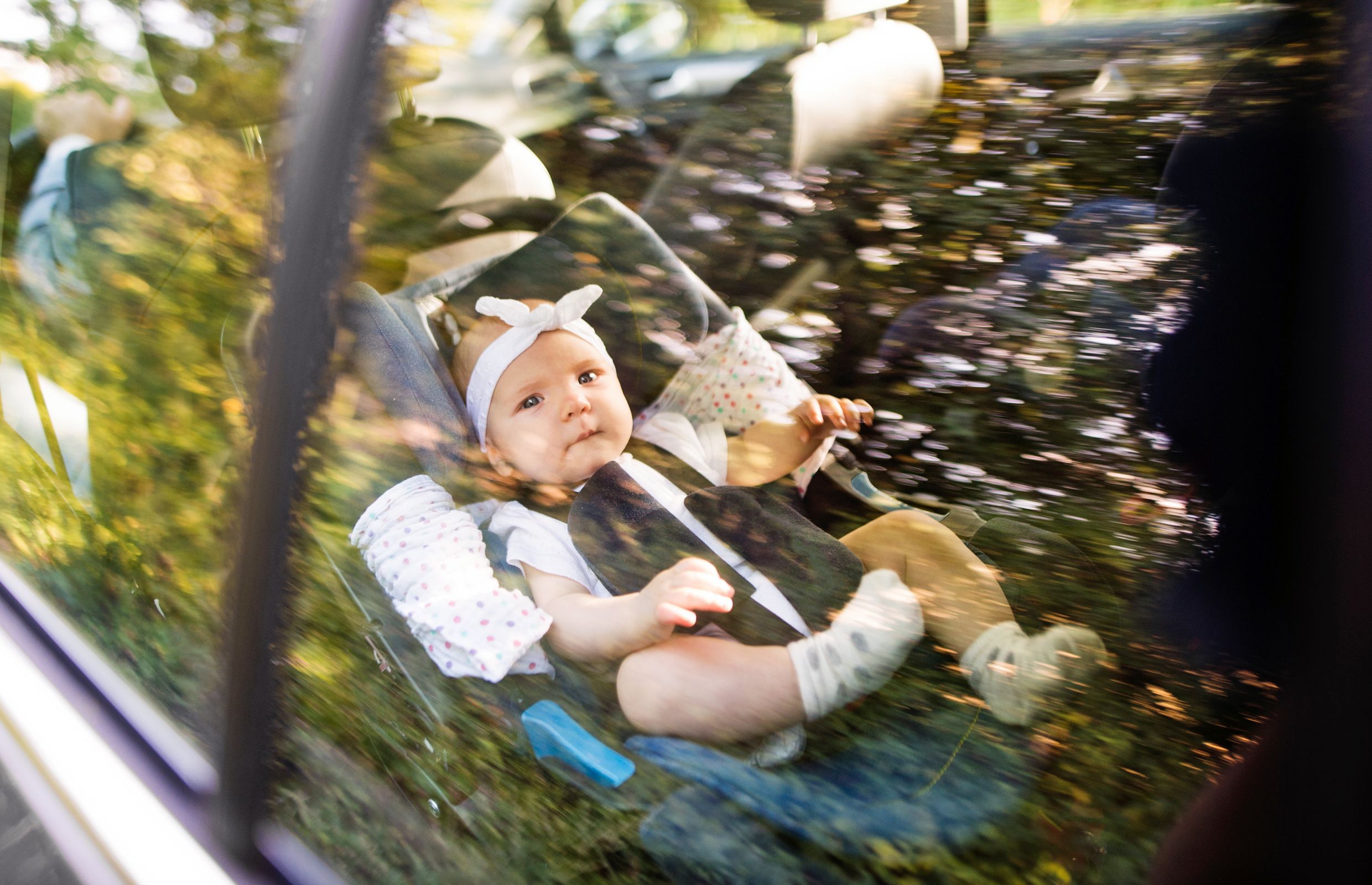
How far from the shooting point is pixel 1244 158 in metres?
0.75

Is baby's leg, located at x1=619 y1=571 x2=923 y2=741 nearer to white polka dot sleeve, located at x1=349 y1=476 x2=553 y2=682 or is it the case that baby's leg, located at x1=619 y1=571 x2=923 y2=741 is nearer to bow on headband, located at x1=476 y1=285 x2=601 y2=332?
white polka dot sleeve, located at x1=349 y1=476 x2=553 y2=682

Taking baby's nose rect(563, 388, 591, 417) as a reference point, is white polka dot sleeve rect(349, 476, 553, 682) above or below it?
below

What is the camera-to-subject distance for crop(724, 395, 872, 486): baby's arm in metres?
0.91

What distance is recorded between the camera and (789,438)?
101 centimetres

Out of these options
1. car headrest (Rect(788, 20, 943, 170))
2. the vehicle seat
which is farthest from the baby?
car headrest (Rect(788, 20, 943, 170))

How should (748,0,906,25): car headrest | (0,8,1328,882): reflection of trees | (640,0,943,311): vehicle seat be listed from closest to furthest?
(0,8,1328,882): reflection of trees
(640,0,943,311): vehicle seat
(748,0,906,25): car headrest

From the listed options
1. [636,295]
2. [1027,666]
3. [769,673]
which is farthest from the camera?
[636,295]

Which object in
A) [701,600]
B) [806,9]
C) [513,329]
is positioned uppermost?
[806,9]

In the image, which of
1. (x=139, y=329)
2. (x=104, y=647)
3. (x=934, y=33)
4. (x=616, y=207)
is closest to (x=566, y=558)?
(x=616, y=207)

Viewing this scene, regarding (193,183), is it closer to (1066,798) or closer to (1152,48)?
(1152,48)

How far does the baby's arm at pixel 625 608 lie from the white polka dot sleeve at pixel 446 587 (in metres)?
0.03

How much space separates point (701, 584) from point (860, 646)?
6.9 inches

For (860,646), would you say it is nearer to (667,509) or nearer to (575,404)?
(667,509)

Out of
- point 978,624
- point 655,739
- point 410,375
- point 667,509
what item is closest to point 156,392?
point 410,375
